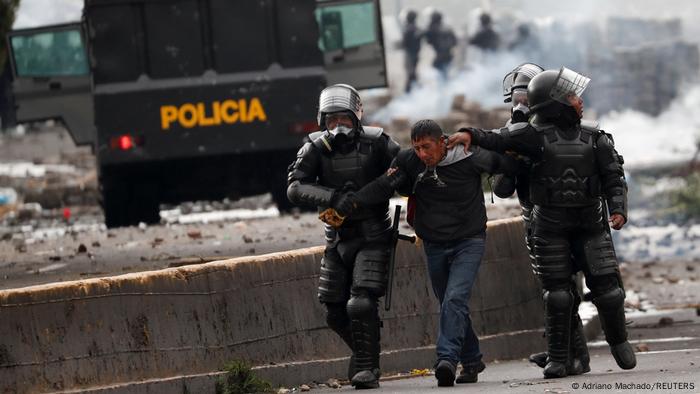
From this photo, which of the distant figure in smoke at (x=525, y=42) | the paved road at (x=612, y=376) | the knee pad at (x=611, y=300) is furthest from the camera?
the distant figure in smoke at (x=525, y=42)

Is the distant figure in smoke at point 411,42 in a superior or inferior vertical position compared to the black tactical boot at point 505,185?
inferior

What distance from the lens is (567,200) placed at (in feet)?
35.0

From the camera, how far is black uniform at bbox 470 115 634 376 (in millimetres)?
10641

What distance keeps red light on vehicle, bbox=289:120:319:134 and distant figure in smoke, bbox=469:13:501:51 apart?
3689cm

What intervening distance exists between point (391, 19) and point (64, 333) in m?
59.4

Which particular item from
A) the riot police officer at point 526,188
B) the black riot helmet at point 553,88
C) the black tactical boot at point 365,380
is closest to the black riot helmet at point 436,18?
the riot police officer at point 526,188

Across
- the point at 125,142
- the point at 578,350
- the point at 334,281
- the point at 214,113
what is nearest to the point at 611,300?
the point at 578,350

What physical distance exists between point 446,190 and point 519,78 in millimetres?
1424

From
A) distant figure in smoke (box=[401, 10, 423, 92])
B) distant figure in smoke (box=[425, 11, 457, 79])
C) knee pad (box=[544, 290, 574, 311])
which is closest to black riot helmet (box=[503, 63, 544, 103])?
knee pad (box=[544, 290, 574, 311])

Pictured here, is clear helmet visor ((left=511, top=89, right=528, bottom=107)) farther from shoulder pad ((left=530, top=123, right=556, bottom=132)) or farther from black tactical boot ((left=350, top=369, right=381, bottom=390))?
black tactical boot ((left=350, top=369, right=381, bottom=390))

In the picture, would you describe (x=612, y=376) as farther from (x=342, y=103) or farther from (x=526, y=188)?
(x=342, y=103)

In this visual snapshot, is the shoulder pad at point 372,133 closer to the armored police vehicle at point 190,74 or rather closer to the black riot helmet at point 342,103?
the black riot helmet at point 342,103

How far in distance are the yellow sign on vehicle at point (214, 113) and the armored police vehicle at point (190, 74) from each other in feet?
0.04

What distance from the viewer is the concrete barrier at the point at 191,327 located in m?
9.56
